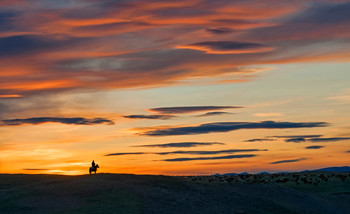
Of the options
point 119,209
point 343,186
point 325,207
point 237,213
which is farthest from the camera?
point 343,186

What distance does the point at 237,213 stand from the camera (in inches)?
1937

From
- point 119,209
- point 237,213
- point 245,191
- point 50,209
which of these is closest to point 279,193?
point 245,191

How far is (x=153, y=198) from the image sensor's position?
5006cm

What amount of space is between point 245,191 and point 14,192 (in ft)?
91.1

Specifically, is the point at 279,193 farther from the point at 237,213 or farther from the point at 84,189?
the point at 84,189

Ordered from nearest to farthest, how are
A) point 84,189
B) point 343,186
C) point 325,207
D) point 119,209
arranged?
point 119,209, point 84,189, point 325,207, point 343,186

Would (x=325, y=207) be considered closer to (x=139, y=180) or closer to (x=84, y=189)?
(x=139, y=180)

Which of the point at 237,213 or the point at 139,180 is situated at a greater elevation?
the point at 139,180

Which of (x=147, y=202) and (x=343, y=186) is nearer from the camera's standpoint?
(x=147, y=202)

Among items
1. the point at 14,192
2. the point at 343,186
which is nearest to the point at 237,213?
the point at 14,192

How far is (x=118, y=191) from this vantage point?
5225cm

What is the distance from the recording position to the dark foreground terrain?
155ft

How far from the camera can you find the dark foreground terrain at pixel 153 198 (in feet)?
155

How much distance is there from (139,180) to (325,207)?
23.0m
